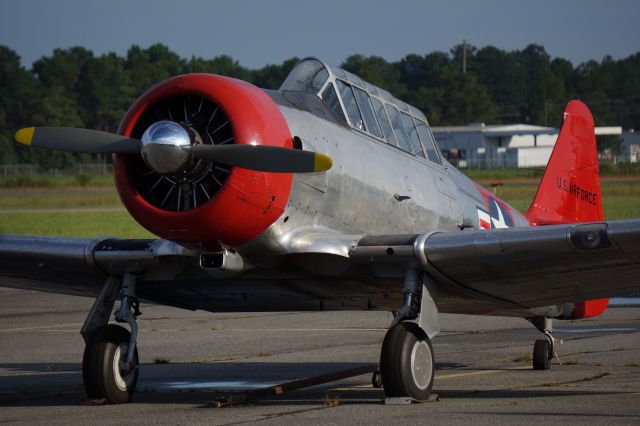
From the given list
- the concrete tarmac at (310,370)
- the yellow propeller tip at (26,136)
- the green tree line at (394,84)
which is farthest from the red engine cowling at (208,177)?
the green tree line at (394,84)

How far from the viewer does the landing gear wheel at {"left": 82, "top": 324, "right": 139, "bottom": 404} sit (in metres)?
9.12

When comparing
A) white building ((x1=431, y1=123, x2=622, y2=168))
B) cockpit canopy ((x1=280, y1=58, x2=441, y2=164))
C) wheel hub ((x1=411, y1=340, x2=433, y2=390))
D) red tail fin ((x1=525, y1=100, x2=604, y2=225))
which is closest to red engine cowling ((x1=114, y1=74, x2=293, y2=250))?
cockpit canopy ((x1=280, y1=58, x2=441, y2=164))

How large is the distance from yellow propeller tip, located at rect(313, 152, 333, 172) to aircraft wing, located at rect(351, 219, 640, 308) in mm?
920

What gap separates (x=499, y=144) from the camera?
111312 millimetres

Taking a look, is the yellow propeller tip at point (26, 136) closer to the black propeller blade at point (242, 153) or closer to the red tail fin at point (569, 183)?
the black propeller blade at point (242, 153)

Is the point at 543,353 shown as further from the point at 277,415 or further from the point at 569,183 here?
the point at 277,415

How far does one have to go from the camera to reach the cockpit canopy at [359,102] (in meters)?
9.78

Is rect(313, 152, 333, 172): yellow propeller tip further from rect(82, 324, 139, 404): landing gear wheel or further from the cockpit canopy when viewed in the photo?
rect(82, 324, 139, 404): landing gear wheel

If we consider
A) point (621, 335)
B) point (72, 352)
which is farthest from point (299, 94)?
point (621, 335)

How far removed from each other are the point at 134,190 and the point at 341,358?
441 centimetres

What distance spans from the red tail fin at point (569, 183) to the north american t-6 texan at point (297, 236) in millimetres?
2422

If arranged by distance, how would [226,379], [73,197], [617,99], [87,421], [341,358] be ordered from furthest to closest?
[617,99] → [73,197] → [341,358] → [226,379] → [87,421]

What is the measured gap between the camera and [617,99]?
15888cm

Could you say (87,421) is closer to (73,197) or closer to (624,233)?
(624,233)
